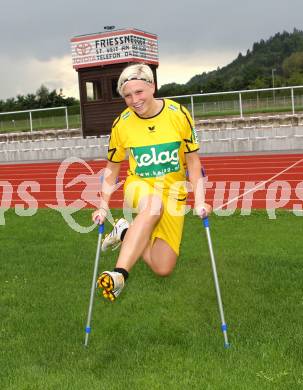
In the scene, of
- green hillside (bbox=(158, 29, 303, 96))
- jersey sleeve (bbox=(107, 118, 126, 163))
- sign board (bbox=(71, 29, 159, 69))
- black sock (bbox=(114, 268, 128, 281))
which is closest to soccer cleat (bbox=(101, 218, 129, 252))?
jersey sleeve (bbox=(107, 118, 126, 163))

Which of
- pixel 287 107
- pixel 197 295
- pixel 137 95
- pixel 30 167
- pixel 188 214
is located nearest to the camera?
pixel 137 95

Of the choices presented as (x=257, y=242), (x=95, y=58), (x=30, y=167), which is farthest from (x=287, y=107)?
(x=257, y=242)

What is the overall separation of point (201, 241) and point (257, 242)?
3.11 feet

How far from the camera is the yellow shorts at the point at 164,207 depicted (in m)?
5.25

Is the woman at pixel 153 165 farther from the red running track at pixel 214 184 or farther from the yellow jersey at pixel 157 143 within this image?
the red running track at pixel 214 184

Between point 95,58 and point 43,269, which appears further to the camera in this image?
point 95,58

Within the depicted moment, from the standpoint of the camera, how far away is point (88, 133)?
29922 mm

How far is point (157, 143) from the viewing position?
16.8 ft

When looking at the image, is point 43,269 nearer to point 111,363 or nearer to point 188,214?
point 111,363

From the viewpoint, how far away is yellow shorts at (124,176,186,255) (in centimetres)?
525

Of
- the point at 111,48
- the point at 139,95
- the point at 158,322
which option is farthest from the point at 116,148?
the point at 111,48

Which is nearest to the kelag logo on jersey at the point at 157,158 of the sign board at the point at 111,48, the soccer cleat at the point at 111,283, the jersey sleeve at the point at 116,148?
the jersey sleeve at the point at 116,148

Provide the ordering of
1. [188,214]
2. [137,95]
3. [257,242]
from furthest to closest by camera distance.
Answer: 1. [188,214]
2. [257,242]
3. [137,95]

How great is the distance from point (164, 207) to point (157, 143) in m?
0.62
